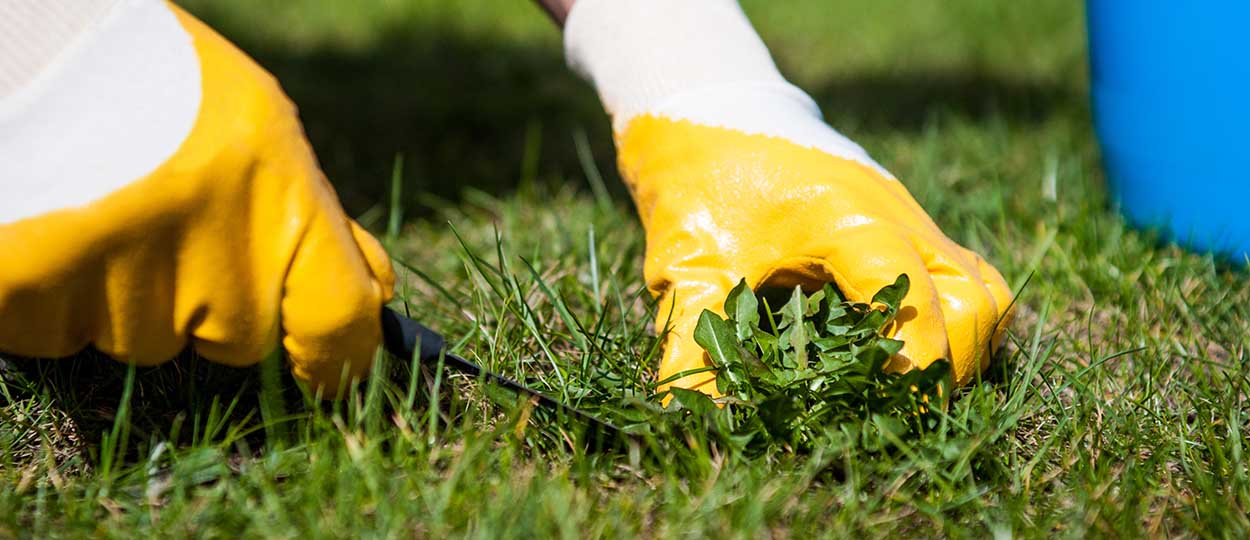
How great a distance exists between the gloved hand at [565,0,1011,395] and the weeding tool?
0.10 m

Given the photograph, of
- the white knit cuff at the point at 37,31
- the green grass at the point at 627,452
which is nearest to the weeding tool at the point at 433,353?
the green grass at the point at 627,452

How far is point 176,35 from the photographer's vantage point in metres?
0.93

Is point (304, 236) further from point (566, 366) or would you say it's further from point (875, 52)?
point (875, 52)

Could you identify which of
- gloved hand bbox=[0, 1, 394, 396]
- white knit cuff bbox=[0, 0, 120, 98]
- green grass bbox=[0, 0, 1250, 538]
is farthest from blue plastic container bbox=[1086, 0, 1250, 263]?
white knit cuff bbox=[0, 0, 120, 98]

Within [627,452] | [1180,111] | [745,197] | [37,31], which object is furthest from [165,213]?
[1180,111]

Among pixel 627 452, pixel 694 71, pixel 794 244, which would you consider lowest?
pixel 627 452

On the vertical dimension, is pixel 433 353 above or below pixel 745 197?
below

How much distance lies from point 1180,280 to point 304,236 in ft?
3.68

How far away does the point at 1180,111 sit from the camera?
4.70 ft

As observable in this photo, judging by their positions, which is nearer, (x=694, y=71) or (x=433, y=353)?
(x=433, y=353)

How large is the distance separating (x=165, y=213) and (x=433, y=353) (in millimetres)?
296

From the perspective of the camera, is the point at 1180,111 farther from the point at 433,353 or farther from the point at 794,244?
the point at 433,353

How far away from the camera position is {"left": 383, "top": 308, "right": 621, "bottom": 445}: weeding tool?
40.2 inches

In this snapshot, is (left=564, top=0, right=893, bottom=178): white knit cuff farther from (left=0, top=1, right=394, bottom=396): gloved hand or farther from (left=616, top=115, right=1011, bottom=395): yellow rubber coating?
(left=0, top=1, right=394, bottom=396): gloved hand
